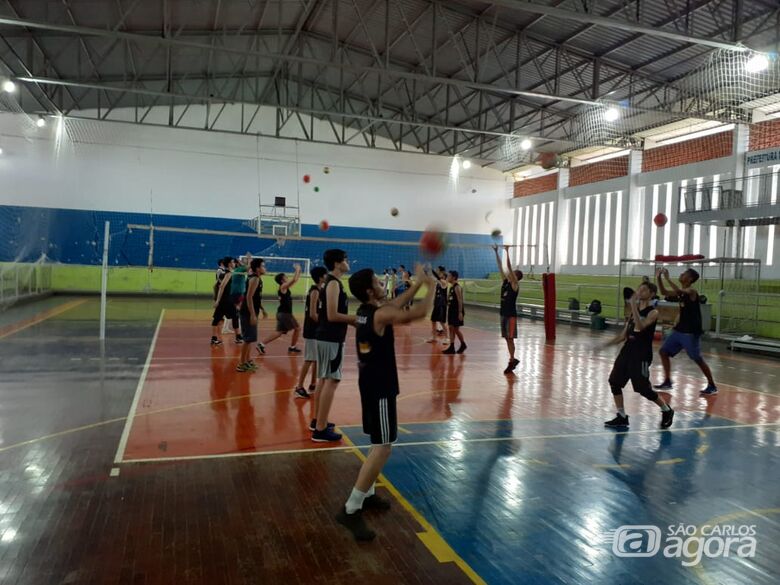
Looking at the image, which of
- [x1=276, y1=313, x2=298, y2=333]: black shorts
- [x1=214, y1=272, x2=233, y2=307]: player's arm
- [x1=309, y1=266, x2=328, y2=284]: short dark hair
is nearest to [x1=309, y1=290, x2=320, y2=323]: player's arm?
[x1=309, y1=266, x2=328, y2=284]: short dark hair

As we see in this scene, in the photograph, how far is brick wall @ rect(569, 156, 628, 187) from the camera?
2350 cm

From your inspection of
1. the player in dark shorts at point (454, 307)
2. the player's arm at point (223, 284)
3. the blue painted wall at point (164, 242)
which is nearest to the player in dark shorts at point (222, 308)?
the player's arm at point (223, 284)

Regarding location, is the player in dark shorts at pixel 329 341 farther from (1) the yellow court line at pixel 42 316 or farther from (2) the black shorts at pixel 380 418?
(1) the yellow court line at pixel 42 316

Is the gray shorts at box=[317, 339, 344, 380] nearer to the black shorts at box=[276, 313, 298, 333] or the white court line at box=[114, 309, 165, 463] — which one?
the white court line at box=[114, 309, 165, 463]

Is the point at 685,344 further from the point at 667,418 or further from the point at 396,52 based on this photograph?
the point at 396,52

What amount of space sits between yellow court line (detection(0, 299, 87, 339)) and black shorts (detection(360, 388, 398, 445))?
11.7m

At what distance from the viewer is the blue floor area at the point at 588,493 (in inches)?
140

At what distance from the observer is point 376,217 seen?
28.9 metres

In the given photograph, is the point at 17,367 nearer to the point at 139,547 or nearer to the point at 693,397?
the point at 139,547

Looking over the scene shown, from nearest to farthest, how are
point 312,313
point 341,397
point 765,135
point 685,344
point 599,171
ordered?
point 312,313 < point 341,397 < point 685,344 < point 765,135 < point 599,171

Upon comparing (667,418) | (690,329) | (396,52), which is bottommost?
(667,418)

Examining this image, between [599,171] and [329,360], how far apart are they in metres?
22.2

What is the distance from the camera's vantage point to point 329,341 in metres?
5.82

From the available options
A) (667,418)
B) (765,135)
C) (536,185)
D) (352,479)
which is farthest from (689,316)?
(536,185)
